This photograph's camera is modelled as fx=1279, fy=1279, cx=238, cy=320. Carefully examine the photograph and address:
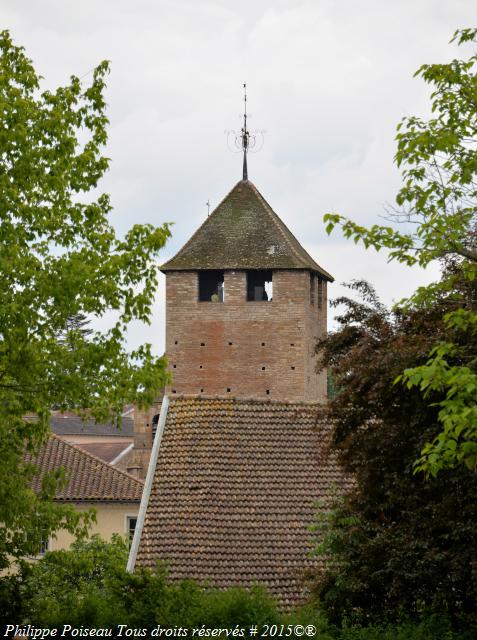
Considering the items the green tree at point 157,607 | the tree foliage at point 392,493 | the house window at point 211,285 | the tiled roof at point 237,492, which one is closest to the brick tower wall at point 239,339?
the house window at point 211,285

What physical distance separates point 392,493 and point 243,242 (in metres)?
33.8

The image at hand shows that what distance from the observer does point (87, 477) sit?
135ft

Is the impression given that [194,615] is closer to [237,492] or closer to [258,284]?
[237,492]

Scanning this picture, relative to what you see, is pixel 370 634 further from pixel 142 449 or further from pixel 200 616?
pixel 142 449

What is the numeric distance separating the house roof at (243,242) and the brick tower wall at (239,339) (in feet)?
1.48

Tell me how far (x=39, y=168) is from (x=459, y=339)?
5.56 metres

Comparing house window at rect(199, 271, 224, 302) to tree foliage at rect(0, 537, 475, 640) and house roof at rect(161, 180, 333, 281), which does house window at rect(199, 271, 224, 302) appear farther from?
tree foliage at rect(0, 537, 475, 640)

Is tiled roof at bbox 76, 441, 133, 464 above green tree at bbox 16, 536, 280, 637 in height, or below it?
above

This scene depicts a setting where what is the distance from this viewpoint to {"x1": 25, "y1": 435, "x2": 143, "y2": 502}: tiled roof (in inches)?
1582

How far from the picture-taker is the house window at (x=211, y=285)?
159 feet

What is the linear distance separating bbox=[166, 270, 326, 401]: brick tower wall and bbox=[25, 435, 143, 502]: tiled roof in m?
5.81

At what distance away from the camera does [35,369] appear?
14992 mm

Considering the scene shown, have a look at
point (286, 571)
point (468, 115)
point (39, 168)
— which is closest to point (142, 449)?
point (286, 571)

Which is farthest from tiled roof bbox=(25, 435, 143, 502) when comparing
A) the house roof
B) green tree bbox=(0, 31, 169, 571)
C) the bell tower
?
green tree bbox=(0, 31, 169, 571)
